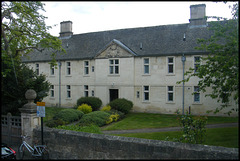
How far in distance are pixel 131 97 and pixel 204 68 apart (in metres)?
14.4

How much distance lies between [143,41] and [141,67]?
129 inches

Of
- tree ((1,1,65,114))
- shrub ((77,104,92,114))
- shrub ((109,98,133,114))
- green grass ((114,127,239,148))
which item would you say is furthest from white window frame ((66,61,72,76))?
green grass ((114,127,239,148))

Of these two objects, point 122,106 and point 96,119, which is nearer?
point 96,119

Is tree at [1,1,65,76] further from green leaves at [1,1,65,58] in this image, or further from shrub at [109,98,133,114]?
shrub at [109,98,133,114]

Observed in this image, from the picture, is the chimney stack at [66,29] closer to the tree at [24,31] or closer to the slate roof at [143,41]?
the slate roof at [143,41]

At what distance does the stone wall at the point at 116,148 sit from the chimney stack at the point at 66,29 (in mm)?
24783

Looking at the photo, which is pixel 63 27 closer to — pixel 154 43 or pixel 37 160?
pixel 154 43

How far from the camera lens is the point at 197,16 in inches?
917

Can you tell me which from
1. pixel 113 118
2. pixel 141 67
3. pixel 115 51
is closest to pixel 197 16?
pixel 141 67

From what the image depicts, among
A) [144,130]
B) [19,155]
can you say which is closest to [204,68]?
[144,130]

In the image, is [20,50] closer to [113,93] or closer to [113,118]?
[113,118]

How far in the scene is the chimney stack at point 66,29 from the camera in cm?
3152

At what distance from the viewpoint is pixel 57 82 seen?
2880 centimetres

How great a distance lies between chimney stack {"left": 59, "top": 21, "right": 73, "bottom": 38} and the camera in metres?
31.5
